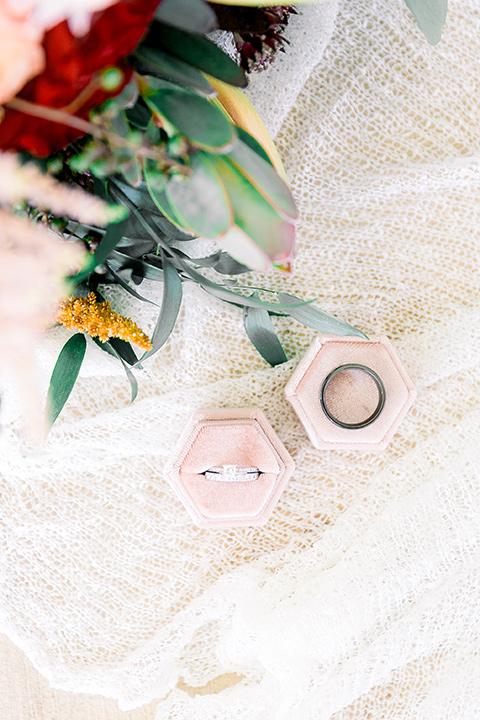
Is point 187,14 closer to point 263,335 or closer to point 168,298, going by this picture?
point 168,298

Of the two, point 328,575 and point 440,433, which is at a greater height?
point 440,433

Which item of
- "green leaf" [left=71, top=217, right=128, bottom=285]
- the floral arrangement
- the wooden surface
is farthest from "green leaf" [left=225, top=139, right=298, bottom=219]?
the wooden surface

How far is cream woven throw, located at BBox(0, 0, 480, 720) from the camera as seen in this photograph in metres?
0.54

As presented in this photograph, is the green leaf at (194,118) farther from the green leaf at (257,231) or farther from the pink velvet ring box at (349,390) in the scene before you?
the pink velvet ring box at (349,390)

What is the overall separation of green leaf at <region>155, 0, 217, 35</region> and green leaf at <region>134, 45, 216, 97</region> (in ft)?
0.06

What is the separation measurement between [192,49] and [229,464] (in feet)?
1.16

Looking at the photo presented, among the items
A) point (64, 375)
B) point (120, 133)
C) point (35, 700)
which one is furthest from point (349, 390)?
point (35, 700)

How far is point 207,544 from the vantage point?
0.60 m

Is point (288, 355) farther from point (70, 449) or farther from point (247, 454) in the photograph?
point (70, 449)

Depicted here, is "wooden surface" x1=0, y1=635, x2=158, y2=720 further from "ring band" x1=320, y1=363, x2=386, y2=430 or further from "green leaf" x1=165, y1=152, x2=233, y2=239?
"green leaf" x1=165, y1=152, x2=233, y2=239

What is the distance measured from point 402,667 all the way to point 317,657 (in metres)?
0.11

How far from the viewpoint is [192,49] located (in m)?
0.26

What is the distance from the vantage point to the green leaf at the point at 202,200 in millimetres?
221

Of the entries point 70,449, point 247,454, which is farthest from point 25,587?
point 247,454
